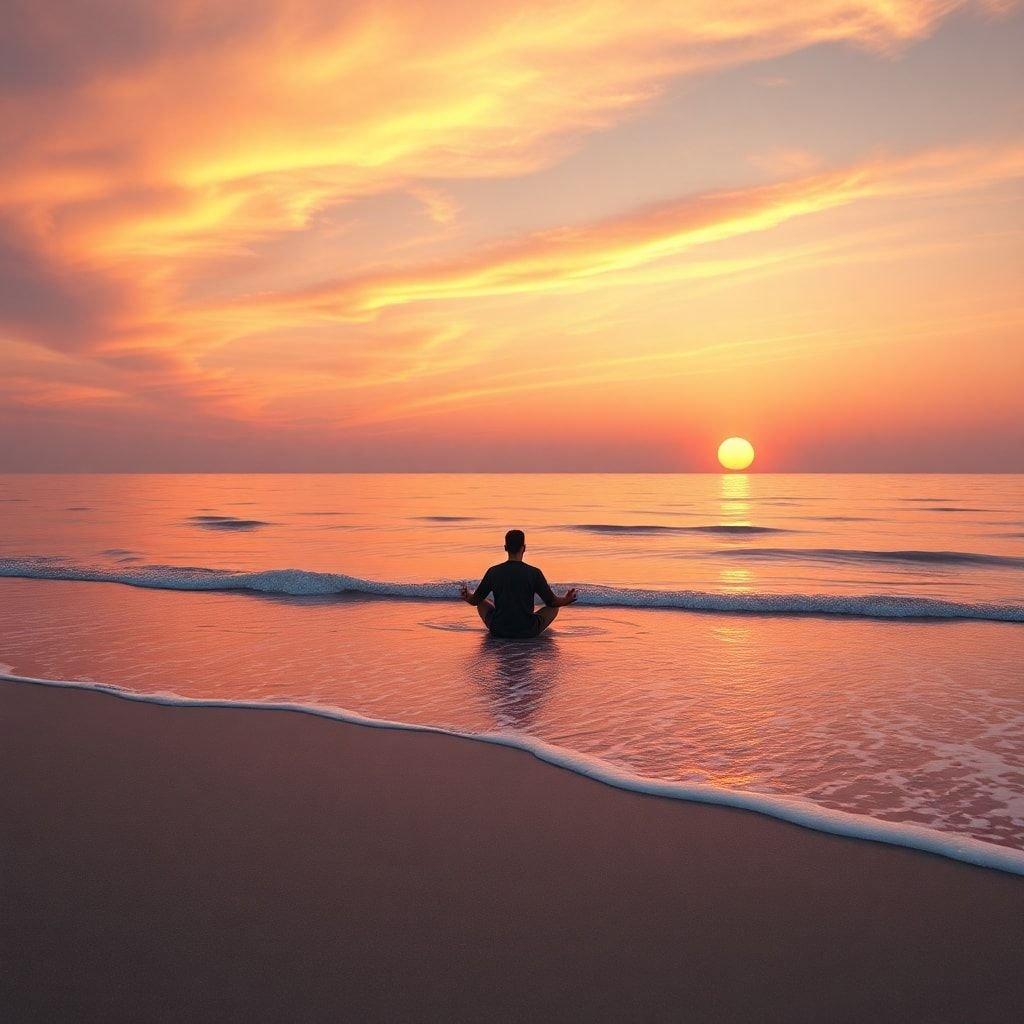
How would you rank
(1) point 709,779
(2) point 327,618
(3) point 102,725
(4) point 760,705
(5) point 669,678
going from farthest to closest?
(2) point 327,618, (5) point 669,678, (4) point 760,705, (3) point 102,725, (1) point 709,779

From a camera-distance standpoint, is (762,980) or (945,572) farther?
(945,572)

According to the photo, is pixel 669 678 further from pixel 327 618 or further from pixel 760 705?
pixel 327 618

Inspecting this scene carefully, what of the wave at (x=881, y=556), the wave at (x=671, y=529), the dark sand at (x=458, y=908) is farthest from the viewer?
the wave at (x=671, y=529)

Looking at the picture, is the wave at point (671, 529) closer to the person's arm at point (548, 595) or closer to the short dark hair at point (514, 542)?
the person's arm at point (548, 595)

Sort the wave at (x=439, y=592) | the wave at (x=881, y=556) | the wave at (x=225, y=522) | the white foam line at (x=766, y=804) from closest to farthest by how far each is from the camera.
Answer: the white foam line at (x=766, y=804) < the wave at (x=439, y=592) < the wave at (x=881, y=556) < the wave at (x=225, y=522)

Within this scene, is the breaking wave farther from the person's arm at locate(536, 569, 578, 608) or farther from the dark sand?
the dark sand

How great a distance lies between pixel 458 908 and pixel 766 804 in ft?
7.46

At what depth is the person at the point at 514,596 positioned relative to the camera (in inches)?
458

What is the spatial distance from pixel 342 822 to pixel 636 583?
14.7 metres

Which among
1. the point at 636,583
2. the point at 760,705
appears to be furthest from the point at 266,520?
the point at 760,705

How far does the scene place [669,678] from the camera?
929 cm

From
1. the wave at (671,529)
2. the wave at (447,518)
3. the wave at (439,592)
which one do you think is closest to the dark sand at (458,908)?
the wave at (439,592)

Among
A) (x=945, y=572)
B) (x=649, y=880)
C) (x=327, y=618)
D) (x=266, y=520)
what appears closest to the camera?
(x=649, y=880)

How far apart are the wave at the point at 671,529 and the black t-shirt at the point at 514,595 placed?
75.4ft
